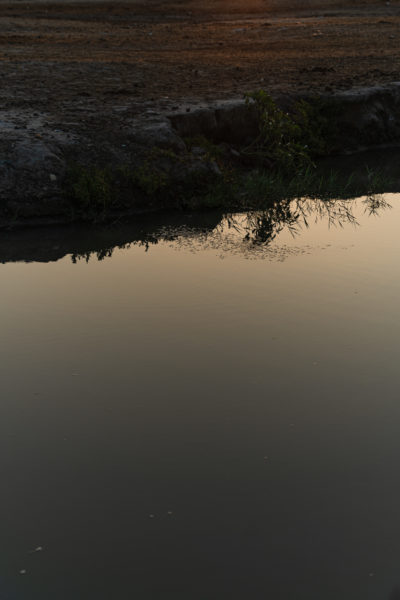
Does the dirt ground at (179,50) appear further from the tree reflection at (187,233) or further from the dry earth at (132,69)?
the tree reflection at (187,233)

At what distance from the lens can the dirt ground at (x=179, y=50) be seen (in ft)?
33.0

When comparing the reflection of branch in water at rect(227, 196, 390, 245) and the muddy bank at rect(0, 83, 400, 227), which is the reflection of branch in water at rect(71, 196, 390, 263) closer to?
the reflection of branch in water at rect(227, 196, 390, 245)

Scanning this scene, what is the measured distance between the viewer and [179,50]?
46.5 feet

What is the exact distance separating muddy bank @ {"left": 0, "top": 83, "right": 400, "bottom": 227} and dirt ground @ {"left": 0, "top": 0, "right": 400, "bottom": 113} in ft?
1.74

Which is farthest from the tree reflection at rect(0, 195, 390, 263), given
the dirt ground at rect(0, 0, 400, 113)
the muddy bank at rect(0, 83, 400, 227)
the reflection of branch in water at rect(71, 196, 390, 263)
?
the dirt ground at rect(0, 0, 400, 113)

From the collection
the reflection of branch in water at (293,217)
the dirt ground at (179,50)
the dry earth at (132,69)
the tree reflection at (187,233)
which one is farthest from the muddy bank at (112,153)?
the reflection of branch in water at (293,217)

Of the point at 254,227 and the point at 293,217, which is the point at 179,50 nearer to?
the point at 293,217

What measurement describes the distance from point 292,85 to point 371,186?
264 centimetres

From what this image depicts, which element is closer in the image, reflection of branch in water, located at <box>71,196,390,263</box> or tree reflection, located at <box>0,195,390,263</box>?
tree reflection, located at <box>0,195,390,263</box>

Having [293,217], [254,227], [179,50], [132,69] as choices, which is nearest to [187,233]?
[254,227]

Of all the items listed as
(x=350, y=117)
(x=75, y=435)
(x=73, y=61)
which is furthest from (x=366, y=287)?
(x=73, y=61)

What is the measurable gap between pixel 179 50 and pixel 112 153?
7.07 m

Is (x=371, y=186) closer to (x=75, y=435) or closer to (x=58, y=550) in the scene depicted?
(x=75, y=435)

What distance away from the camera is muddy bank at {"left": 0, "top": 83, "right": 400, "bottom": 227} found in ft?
24.3
